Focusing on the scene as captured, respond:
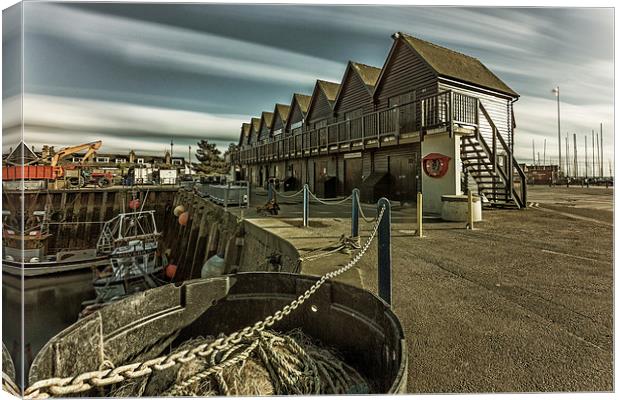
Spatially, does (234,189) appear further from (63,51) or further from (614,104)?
(614,104)

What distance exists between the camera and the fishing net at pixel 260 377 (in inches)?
72.8

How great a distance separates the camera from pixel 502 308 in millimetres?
2764

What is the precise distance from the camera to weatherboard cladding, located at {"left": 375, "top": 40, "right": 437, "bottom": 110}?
12410mm

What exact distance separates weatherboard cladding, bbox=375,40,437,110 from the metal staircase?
2686 millimetres

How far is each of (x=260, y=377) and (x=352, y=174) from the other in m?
15.2

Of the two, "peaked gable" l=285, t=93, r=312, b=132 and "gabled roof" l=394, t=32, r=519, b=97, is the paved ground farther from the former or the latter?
"peaked gable" l=285, t=93, r=312, b=132

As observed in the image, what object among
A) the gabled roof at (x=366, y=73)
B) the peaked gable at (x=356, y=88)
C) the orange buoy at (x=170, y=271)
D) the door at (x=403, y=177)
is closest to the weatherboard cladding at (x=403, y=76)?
the peaked gable at (x=356, y=88)

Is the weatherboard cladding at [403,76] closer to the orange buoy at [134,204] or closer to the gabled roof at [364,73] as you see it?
the gabled roof at [364,73]

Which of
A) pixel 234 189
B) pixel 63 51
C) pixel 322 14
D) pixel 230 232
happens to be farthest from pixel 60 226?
pixel 322 14

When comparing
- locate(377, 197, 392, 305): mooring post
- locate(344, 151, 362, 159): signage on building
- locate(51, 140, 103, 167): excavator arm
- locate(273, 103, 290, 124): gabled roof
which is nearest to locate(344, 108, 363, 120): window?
locate(344, 151, 362, 159): signage on building

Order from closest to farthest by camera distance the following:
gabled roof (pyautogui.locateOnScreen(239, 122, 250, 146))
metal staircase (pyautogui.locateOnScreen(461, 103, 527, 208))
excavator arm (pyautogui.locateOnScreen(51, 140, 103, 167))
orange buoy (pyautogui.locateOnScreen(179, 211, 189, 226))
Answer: excavator arm (pyautogui.locateOnScreen(51, 140, 103, 167)) → metal staircase (pyautogui.locateOnScreen(461, 103, 527, 208)) → orange buoy (pyautogui.locateOnScreen(179, 211, 189, 226)) → gabled roof (pyautogui.locateOnScreen(239, 122, 250, 146))

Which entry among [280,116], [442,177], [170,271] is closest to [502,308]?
[442,177]

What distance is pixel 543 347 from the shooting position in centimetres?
210

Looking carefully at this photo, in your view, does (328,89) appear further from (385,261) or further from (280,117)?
(385,261)
